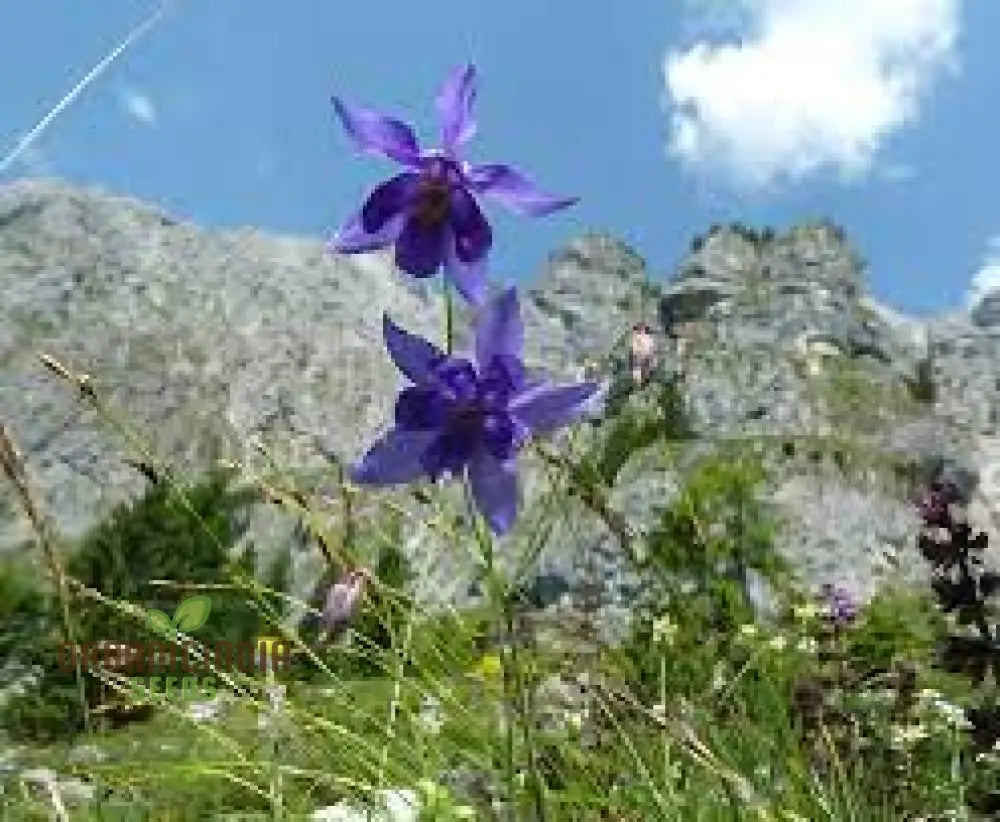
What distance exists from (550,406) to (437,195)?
261 mm

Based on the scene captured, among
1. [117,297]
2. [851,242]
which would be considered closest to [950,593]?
[117,297]

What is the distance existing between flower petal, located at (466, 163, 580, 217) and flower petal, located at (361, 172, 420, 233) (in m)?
0.06

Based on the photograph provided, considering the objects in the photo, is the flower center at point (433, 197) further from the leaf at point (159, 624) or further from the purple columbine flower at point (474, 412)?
the leaf at point (159, 624)

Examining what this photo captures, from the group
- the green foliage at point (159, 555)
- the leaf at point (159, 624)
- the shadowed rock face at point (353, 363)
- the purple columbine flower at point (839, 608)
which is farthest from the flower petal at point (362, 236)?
the green foliage at point (159, 555)

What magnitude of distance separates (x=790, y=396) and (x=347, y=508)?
22.9 metres

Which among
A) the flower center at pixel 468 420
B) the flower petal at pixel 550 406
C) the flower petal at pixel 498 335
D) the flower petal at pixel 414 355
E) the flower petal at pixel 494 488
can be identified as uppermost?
the flower petal at pixel 498 335

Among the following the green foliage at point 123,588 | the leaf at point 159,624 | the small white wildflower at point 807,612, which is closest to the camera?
the leaf at point 159,624

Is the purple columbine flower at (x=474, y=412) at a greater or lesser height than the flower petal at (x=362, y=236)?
lesser

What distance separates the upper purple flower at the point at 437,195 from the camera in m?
1.90

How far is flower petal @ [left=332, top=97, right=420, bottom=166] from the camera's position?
190 centimetres

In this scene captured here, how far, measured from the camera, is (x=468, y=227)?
6.25 feet

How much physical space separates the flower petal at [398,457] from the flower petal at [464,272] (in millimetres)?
174

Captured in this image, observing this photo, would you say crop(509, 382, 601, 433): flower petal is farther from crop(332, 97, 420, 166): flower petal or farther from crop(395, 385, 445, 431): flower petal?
crop(332, 97, 420, 166): flower petal

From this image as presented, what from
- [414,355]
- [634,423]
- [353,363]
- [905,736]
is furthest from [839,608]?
[353,363]
